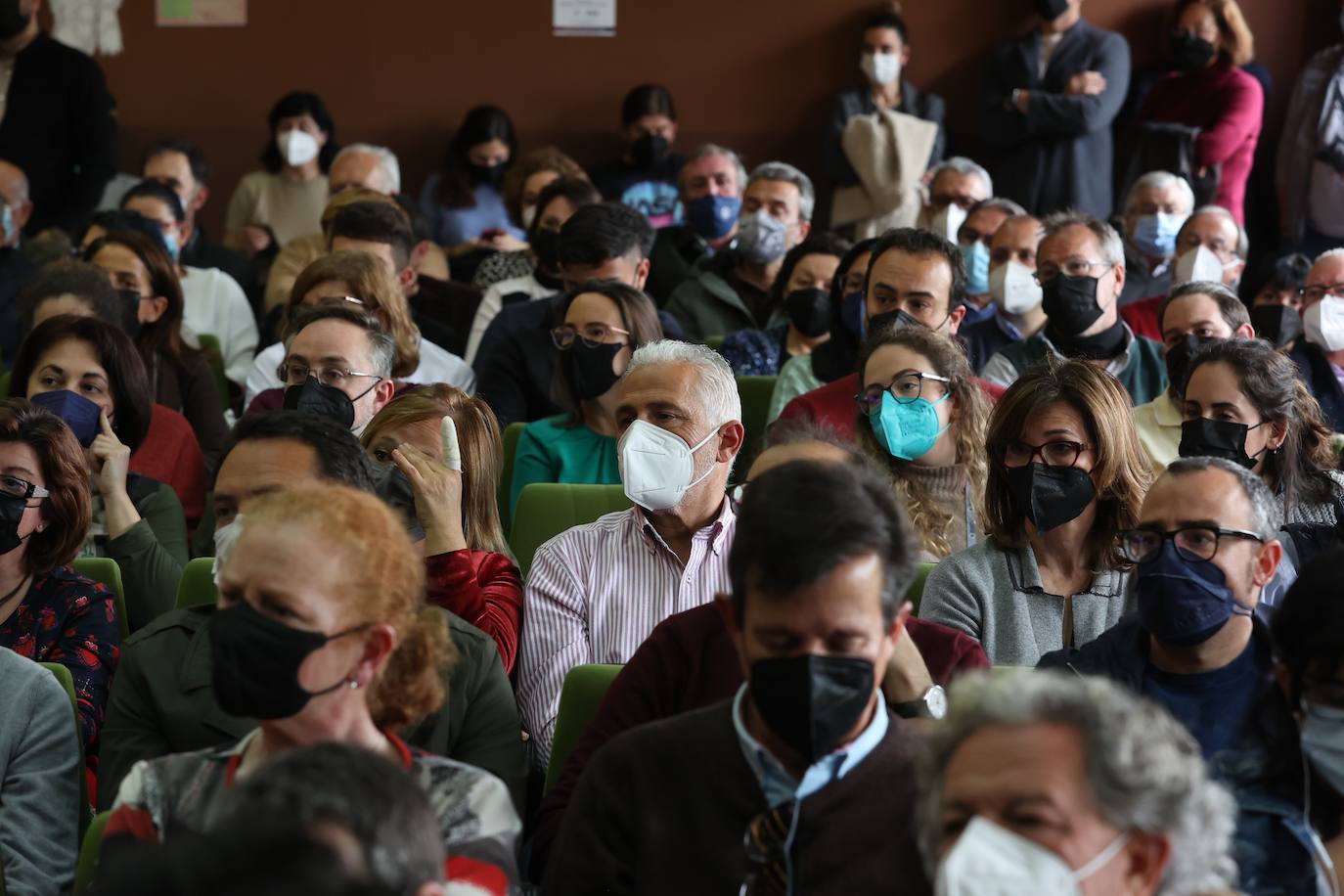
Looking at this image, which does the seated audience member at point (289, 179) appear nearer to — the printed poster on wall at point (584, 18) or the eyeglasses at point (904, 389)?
the printed poster on wall at point (584, 18)

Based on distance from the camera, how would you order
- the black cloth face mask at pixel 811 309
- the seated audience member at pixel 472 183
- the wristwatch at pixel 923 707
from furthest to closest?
the seated audience member at pixel 472 183, the black cloth face mask at pixel 811 309, the wristwatch at pixel 923 707

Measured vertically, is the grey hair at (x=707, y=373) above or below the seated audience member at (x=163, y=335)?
above

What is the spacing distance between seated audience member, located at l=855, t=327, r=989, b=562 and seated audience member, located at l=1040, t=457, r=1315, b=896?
1003 millimetres

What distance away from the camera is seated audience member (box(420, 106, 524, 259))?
7379 mm

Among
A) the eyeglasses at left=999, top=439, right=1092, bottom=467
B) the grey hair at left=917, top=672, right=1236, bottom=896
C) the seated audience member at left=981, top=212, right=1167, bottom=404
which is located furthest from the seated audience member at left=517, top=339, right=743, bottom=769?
the seated audience member at left=981, top=212, right=1167, bottom=404

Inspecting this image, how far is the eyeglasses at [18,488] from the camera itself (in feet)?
9.89

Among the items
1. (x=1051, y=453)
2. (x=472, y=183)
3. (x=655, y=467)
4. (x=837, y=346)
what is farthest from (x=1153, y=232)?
(x=655, y=467)

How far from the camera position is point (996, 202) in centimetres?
616

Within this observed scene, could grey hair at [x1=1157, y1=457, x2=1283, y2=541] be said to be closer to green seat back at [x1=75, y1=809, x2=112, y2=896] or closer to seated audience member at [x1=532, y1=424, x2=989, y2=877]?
seated audience member at [x1=532, y1=424, x2=989, y2=877]

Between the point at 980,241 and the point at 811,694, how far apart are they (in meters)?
4.44

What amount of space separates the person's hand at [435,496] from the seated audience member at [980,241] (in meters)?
2.96

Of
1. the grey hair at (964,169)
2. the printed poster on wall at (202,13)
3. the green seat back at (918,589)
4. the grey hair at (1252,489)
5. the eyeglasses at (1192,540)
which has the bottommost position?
the green seat back at (918,589)

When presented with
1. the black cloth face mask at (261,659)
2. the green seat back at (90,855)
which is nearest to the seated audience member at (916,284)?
the black cloth face mask at (261,659)

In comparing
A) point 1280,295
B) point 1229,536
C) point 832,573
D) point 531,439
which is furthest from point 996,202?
point 832,573
